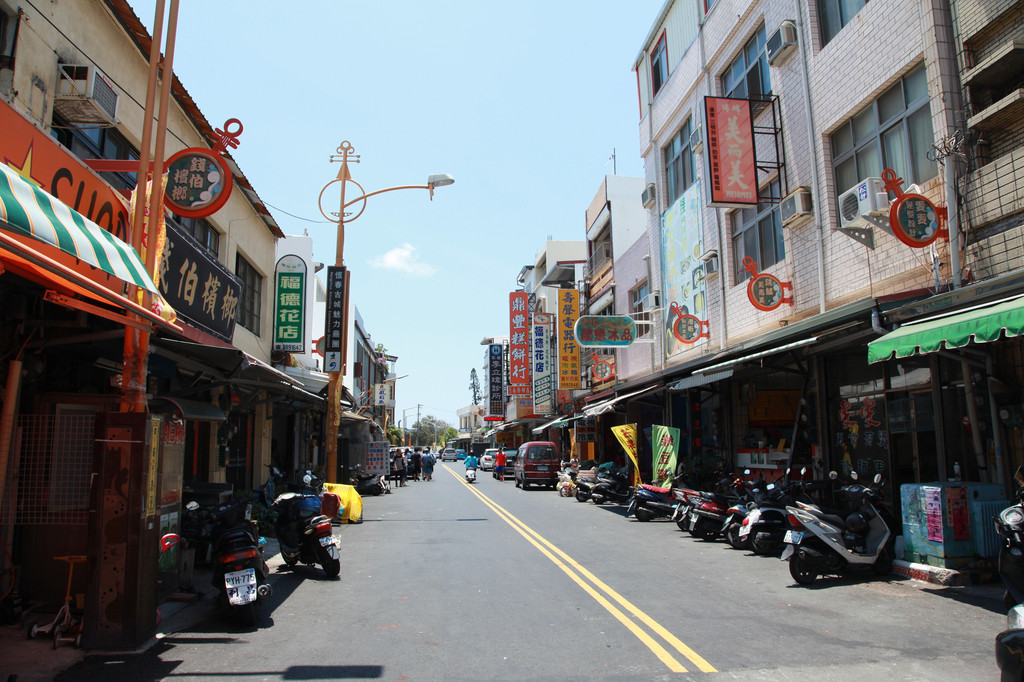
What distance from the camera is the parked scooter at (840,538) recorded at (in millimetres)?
8023

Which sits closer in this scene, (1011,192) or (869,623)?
(869,623)

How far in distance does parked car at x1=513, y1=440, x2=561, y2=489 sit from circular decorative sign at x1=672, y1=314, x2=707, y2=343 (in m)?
10.7

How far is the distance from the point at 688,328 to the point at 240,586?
14325 mm

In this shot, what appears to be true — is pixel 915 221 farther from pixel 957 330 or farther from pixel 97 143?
pixel 97 143

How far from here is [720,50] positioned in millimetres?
17156

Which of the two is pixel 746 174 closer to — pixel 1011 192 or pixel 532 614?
pixel 1011 192

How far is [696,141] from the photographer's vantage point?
704 inches

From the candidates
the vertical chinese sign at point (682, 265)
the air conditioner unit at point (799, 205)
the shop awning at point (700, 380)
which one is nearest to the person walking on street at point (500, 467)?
the vertical chinese sign at point (682, 265)

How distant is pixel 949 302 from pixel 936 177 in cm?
261

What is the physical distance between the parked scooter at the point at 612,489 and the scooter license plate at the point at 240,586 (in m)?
13.7

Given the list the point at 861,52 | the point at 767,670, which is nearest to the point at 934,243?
the point at 861,52

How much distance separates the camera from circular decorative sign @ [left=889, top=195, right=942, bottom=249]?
30.4ft

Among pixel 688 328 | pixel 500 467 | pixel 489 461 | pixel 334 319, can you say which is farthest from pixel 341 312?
pixel 489 461

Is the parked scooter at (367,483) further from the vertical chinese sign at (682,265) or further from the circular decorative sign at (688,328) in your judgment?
the circular decorative sign at (688,328)
